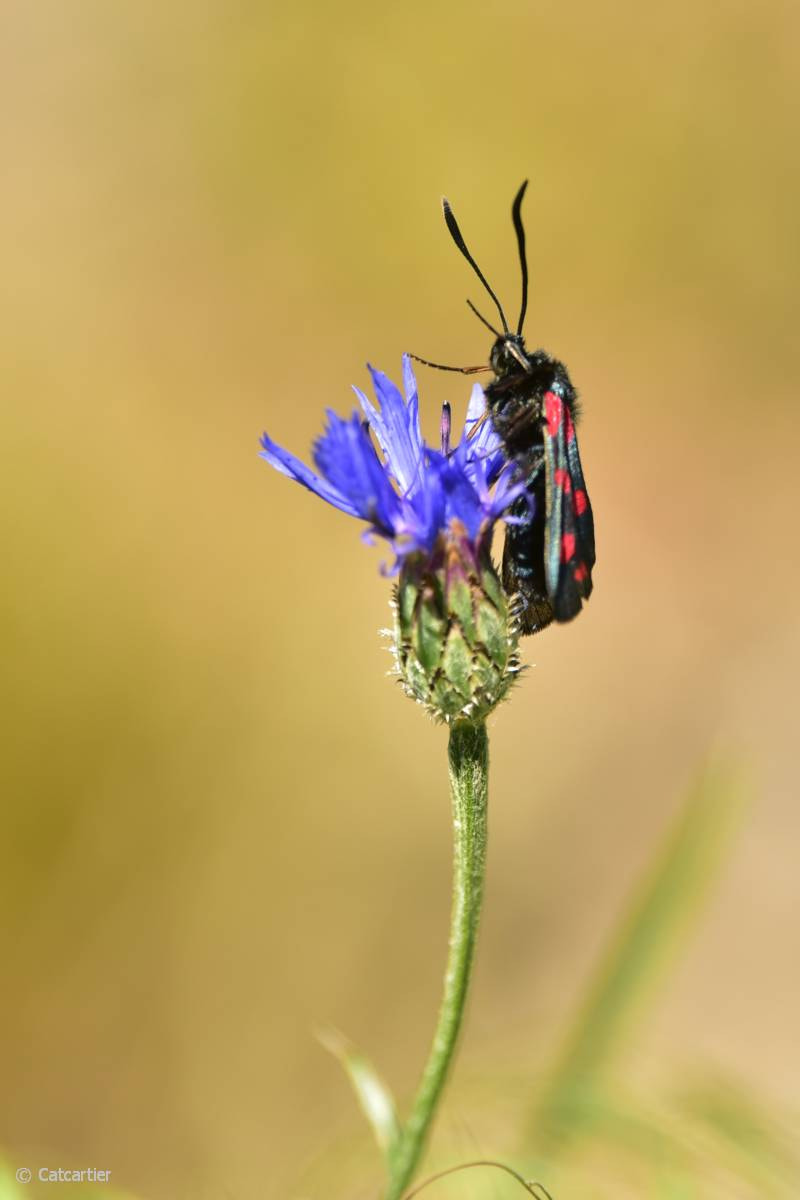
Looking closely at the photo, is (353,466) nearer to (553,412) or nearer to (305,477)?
(305,477)

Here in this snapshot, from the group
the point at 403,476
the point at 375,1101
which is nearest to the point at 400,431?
the point at 403,476

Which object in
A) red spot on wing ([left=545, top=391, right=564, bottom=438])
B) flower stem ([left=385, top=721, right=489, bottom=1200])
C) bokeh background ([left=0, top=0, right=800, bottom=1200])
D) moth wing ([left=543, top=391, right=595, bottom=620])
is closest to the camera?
flower stem ([left=385, top=721, right=489, bottom=1200])

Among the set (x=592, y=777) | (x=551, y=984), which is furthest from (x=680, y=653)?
(x=551, y=984)

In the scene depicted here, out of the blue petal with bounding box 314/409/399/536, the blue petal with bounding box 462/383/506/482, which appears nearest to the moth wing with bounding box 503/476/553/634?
the blue petal with bounding box 462/383/506/482

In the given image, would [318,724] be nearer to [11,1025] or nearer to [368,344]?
[11,1025]

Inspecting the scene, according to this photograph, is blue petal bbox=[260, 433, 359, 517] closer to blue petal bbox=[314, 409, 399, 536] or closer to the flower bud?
Answer: blue petal bbox=[314, 409, 399, 536]

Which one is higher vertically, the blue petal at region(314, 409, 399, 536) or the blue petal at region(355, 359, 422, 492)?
the blue petal at region(355, 359, 422, 492)

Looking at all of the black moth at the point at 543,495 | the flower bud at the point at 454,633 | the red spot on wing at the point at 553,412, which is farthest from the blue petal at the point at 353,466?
the red spot on wing at the point at 553,412
